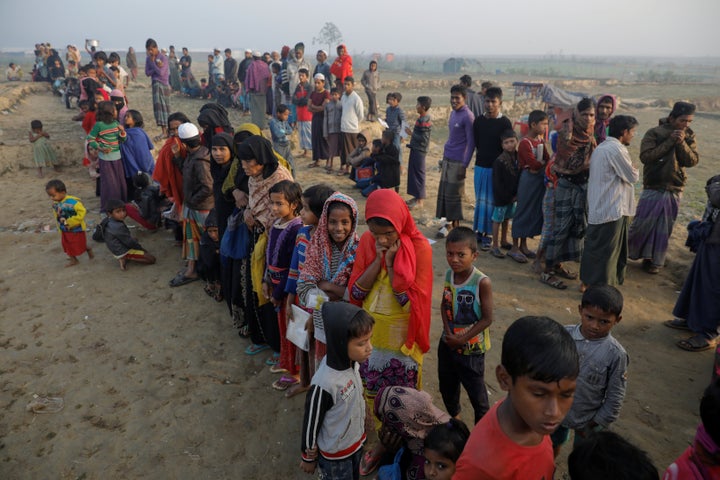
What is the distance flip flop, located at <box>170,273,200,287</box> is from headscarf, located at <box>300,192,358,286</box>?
300 centimetres

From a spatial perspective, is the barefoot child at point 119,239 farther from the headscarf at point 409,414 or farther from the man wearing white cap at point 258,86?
the man wearing white cap at point 258,86

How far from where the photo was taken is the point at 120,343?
4.25 meters

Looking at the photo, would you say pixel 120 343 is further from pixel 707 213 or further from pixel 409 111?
pixel 409 111

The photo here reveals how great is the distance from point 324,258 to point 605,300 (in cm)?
167

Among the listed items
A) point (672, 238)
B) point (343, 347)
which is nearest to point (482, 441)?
point (343, 347)

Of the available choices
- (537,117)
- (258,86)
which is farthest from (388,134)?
(258,86)

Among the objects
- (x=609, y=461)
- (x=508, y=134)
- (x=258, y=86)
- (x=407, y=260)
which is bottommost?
(x=609, y=461)

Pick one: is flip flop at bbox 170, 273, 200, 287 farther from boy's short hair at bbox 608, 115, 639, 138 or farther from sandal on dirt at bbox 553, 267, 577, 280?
boy's short hair at bbox 608, 115, 639, 138

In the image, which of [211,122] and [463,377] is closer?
[463,377]

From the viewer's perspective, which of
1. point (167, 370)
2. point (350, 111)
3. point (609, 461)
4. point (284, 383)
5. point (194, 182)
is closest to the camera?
point (609, 461)

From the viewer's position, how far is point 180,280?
17.4ft

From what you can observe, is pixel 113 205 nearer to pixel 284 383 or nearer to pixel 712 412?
pixel 284 383

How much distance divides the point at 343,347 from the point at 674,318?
4102 mm

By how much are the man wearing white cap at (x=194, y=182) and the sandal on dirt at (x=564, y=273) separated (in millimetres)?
4273
